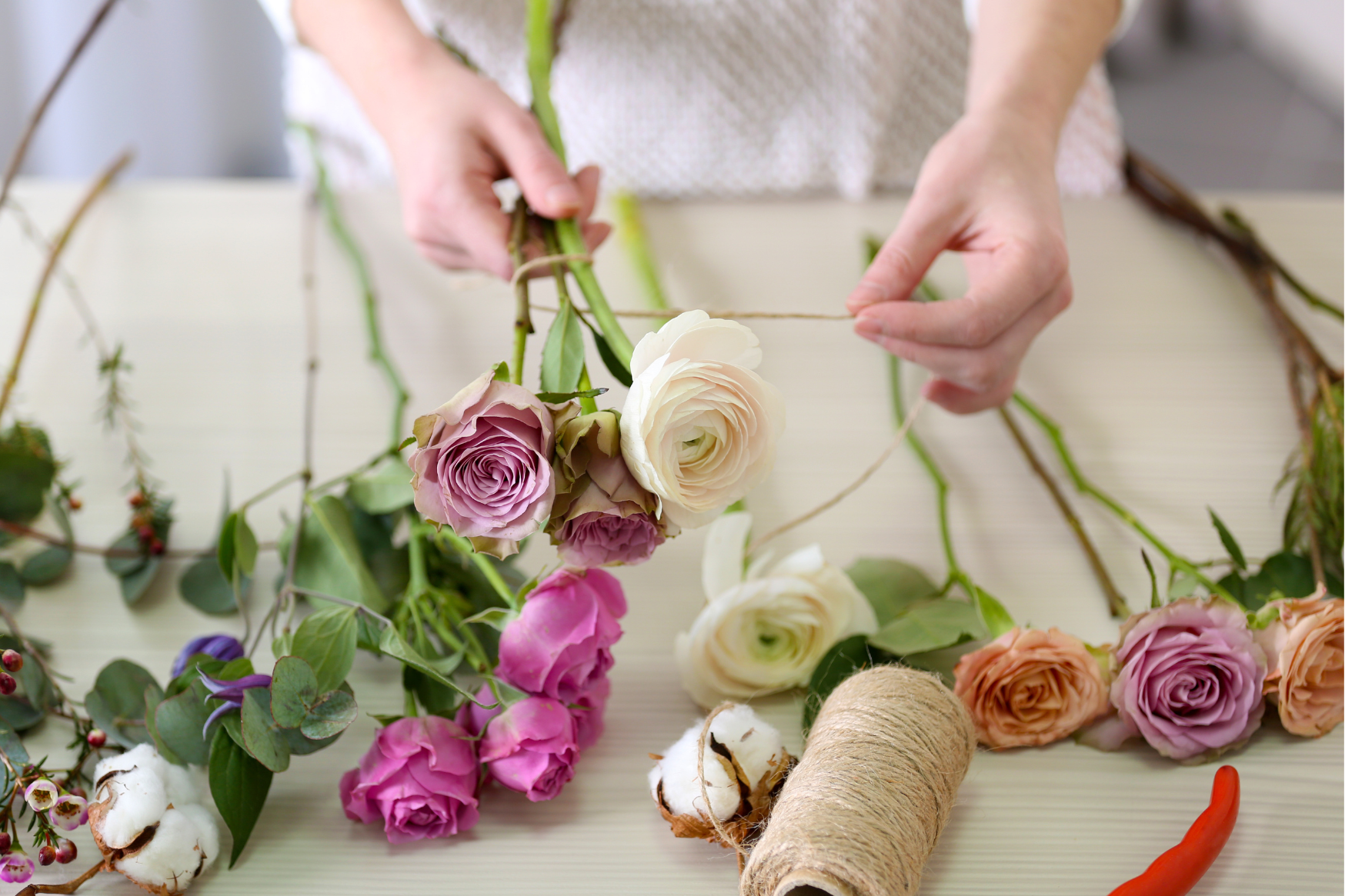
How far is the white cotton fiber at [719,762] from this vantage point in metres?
0.36

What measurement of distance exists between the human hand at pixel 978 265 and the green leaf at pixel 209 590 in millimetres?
341

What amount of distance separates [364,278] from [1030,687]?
0.51 metres

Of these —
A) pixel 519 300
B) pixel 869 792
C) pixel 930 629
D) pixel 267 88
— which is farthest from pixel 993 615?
pixel 267 88

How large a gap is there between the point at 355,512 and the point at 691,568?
177mm

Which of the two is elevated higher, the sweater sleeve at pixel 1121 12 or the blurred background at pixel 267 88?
the sweater sleeve at pixel 1121 12

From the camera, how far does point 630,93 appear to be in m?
0.80

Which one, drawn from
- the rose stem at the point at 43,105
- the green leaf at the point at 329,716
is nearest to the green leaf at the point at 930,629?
the green leaf at the point at 329,716

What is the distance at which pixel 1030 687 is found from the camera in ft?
1.38

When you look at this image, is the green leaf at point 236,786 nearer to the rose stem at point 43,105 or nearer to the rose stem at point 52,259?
the rose stem at point 52,259

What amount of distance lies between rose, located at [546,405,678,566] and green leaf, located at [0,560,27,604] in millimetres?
335

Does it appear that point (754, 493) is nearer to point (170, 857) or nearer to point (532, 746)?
point (532, 746)

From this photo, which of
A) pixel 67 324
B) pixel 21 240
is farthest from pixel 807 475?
pixel 21 240

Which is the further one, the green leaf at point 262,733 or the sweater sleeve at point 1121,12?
the sweater sleeve at point 1121,12

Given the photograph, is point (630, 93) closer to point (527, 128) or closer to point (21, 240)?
point (527, 128)
